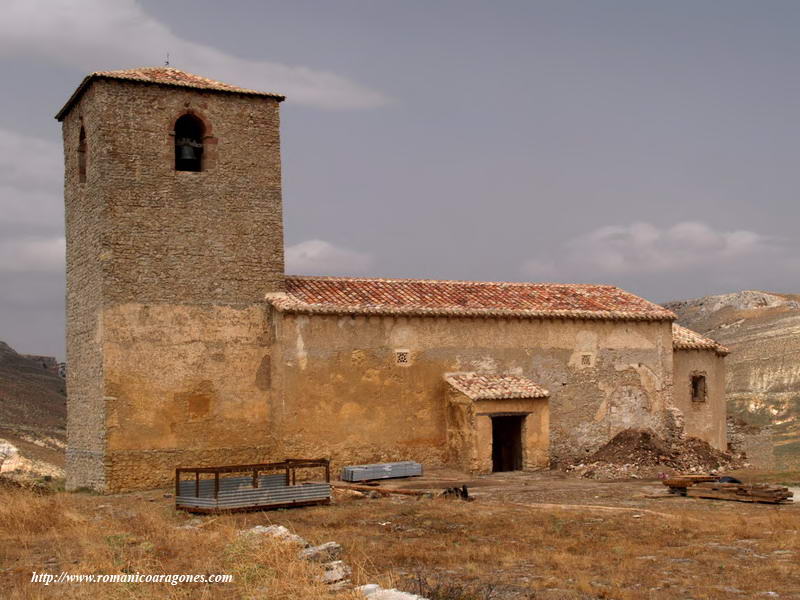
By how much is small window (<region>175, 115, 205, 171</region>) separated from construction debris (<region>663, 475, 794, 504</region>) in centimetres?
1230

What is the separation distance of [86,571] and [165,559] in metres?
1.02

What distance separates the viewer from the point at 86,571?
9883mm

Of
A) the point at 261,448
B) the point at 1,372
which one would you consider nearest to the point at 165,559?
the point at 261,448

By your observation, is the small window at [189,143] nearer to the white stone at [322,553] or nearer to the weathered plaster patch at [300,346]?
the weathered plaster patch at [300,346]

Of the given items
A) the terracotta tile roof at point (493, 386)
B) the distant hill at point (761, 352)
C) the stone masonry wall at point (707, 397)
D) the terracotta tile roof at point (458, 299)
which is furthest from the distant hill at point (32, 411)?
the distant hill at point (761, 352)

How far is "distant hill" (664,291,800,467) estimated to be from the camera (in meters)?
37.1

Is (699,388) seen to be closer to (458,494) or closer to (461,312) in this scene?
(461,312)

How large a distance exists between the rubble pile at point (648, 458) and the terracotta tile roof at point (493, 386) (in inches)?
90.4

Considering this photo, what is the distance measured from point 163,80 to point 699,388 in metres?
17.2

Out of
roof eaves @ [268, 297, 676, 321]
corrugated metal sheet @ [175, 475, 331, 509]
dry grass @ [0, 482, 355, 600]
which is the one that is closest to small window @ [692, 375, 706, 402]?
roof eaves @ [268, 297, 676, 321]

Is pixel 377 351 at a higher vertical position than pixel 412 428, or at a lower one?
higher

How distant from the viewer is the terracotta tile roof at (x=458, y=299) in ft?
67.7

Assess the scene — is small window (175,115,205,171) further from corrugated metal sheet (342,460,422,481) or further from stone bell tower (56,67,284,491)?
corrugated metal sheet (342,460,422,481)

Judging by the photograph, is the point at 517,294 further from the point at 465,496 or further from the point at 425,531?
the point at 425,531
